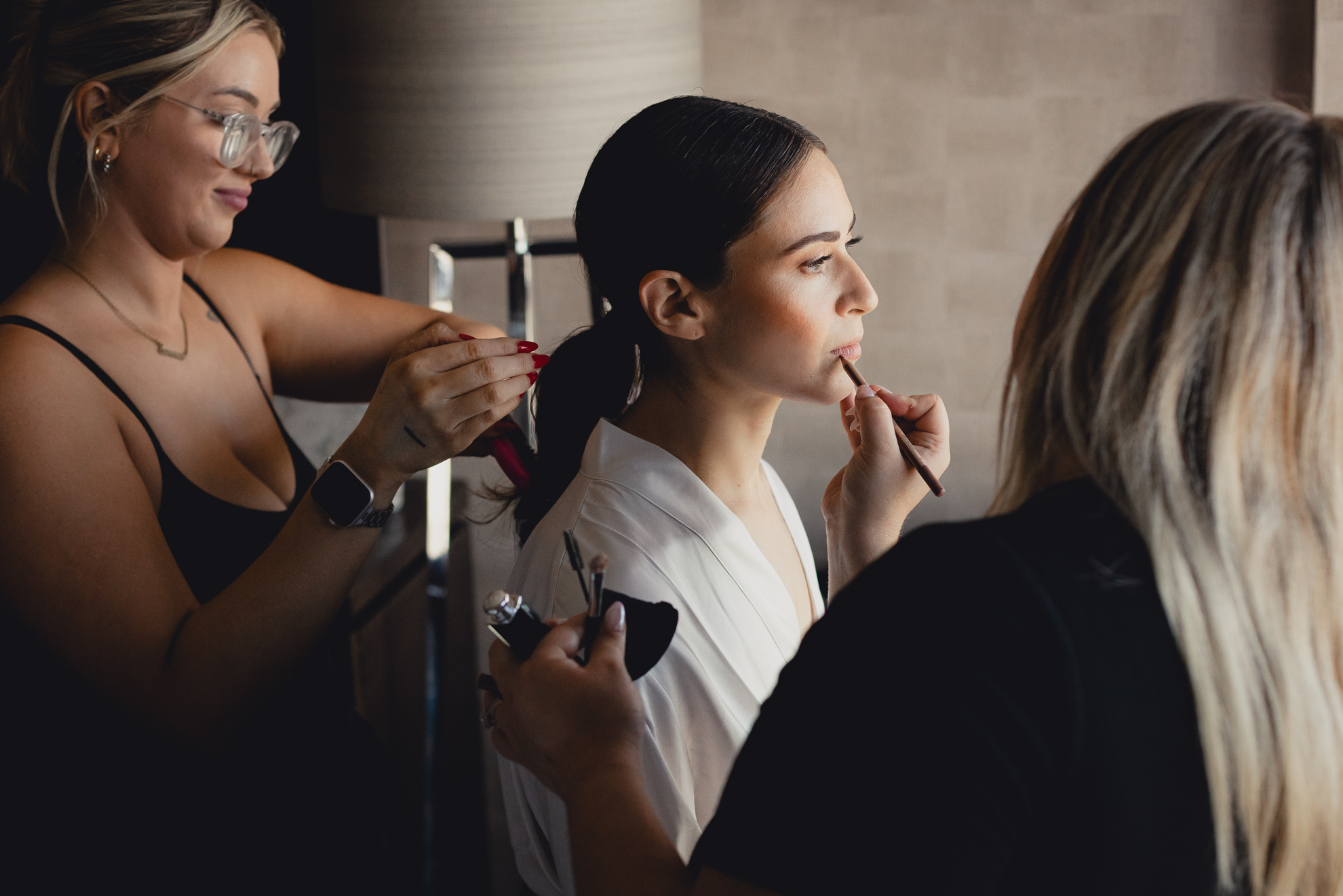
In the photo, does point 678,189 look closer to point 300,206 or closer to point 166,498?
point 166,498

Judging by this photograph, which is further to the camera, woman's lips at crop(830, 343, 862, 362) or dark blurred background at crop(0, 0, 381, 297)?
dark blurred background at crop(0, 0, 381, 297)

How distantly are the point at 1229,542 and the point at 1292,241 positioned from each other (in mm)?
167

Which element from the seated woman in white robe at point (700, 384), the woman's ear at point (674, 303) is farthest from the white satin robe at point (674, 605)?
the woman's ear at point (674, 303)

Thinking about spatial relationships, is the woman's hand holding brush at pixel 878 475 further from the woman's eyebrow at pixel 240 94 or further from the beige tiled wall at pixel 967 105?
the beige tiled wall at pixel 967 105

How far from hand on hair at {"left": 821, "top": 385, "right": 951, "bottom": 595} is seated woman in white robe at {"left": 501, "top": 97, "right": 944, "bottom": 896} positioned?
0.02 m

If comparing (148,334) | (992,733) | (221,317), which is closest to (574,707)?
(992,733)

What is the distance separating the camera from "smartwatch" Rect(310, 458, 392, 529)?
1062mm

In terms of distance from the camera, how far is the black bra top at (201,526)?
1.14 meters

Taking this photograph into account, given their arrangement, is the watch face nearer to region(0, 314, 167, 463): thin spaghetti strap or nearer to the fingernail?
region(0, 314, 167, 463): thin spaghetti strap

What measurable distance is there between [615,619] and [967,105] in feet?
5.63

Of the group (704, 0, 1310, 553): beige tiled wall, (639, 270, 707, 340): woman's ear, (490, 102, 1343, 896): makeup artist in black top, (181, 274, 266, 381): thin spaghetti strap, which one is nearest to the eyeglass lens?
(181, 274, 266, 381): thin spaghetti strap

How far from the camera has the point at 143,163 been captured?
1.17m

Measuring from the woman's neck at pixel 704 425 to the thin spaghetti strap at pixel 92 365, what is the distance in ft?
1.70

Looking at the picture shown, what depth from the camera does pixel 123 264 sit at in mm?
1206
